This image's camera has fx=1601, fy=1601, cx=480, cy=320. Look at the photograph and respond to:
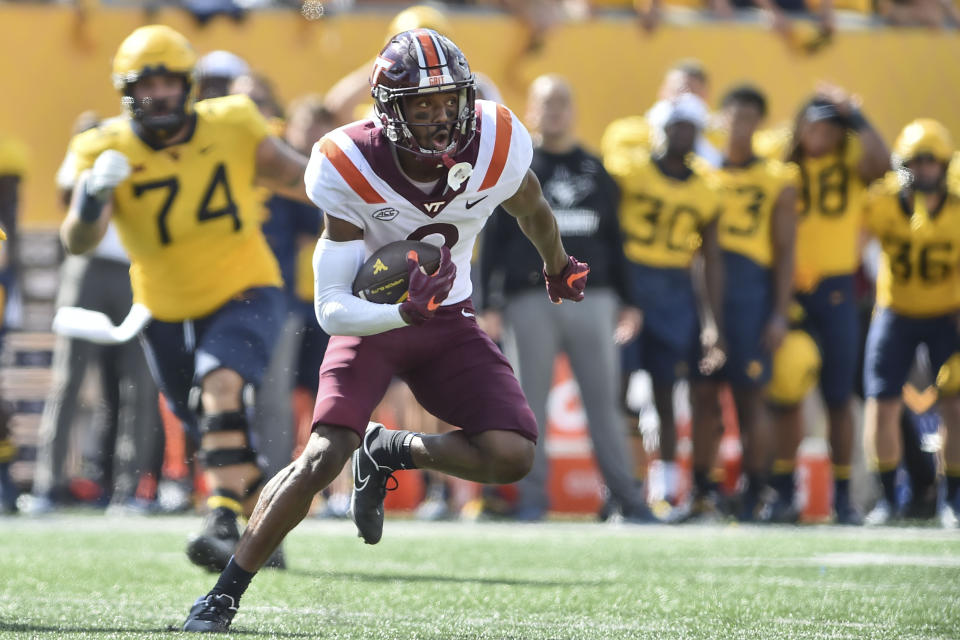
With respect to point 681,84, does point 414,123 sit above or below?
below

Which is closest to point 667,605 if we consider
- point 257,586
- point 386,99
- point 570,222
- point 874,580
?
point 874,580

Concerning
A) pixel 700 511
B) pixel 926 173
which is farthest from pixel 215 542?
pixel 926 173

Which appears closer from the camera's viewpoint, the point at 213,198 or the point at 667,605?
the point at 667,605

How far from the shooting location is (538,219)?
5.00m

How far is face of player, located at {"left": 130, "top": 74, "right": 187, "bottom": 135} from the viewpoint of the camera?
6.00 metres

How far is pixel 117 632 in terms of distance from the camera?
4.35 m

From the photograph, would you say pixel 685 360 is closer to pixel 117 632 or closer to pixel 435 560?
pixel 435 560

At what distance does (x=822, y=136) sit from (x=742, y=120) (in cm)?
48

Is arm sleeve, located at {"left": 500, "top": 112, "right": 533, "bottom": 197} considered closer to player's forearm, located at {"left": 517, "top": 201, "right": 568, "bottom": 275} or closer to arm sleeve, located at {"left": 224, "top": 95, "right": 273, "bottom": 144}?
player's forearm, located at {"left": 517, "top": 201, "right": 568, "bottom": 275}

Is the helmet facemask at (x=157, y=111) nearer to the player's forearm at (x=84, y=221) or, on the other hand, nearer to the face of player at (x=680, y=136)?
the player's forearm at (x=84, y=221)

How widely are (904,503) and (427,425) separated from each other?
290 cm

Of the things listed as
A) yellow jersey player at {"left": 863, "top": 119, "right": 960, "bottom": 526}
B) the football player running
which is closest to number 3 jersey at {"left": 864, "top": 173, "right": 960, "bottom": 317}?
yellow jersey player at {"left": 863, "top": 119, "right": 960, "bottom": 526}

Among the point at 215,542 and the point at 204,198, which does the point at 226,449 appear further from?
the point at 204,198

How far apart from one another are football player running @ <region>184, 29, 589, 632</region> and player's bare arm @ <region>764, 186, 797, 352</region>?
4.25 meters
